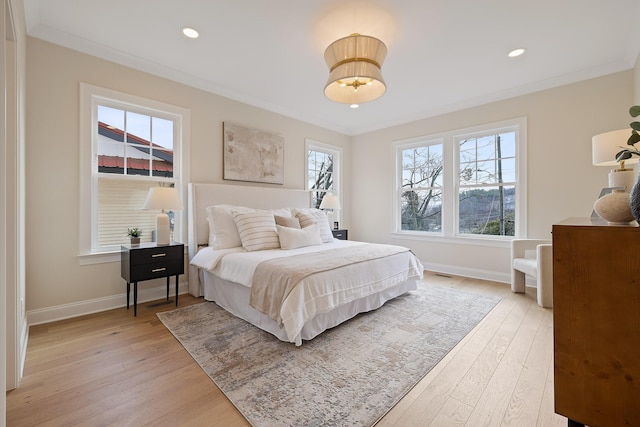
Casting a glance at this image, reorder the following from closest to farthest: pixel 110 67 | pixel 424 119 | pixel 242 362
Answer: pixel 242 362 < pixel 110 67 < pixel 424 119

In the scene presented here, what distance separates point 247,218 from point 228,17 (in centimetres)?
192

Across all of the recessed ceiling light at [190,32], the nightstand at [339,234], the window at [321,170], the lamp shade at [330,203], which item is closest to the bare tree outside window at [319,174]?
the window at [321,170]

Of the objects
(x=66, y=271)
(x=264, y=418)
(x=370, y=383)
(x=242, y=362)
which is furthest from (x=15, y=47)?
(x=370, y=383)

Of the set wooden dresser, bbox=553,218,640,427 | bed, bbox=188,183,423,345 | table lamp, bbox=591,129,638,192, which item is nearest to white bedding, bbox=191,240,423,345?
bed, bbox=188,183,423,345

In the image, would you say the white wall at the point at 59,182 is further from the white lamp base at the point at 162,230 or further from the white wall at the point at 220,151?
the white lamp base at the point at 162,230

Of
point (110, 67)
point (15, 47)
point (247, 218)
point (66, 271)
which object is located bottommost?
point (66, 271)

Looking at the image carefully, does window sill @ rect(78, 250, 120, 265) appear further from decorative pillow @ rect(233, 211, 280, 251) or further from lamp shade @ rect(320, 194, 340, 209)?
lamp shade @ rect(320, 194, 340, 209)

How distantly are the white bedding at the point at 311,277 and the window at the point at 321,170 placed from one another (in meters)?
2.04

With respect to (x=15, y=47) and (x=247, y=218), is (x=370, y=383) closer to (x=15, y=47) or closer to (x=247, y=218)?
(x=247, y=218)

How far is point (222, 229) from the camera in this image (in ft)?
10.4

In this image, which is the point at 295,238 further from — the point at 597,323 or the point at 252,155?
the point at 597,323

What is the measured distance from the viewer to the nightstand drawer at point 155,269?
2705 mm

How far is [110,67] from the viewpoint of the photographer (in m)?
2.91

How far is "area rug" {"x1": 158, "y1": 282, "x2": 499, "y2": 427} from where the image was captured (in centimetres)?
150
